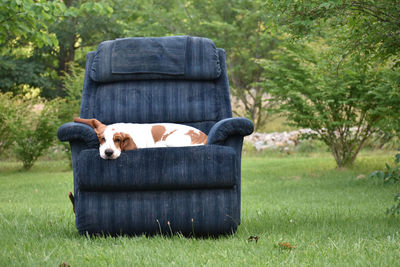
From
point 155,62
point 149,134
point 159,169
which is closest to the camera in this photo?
point 159,169

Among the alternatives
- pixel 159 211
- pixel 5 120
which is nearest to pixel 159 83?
pixel 159 211

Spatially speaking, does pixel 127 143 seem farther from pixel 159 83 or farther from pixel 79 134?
pixel 159 83

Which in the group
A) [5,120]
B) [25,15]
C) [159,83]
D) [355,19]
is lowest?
[5,120]

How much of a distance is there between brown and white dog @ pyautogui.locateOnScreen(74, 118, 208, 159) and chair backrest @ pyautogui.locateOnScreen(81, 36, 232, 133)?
0.31m

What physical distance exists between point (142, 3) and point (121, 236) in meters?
Result: 14.9

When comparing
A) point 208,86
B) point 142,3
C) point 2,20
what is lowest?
point 208,86

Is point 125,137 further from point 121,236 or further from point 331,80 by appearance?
point 331,80

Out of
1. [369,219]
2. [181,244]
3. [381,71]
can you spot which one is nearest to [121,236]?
[181,244]

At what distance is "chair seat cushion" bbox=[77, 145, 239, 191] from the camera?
10.6 ft

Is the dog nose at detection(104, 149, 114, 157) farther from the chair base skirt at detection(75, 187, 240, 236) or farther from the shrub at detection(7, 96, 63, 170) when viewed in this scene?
the shrub at detection(7, 96, 63, 170)

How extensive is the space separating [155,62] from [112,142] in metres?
1.12

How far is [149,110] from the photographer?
4156mm

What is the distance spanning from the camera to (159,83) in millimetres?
4234

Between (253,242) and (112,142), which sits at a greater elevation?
(112,142)
